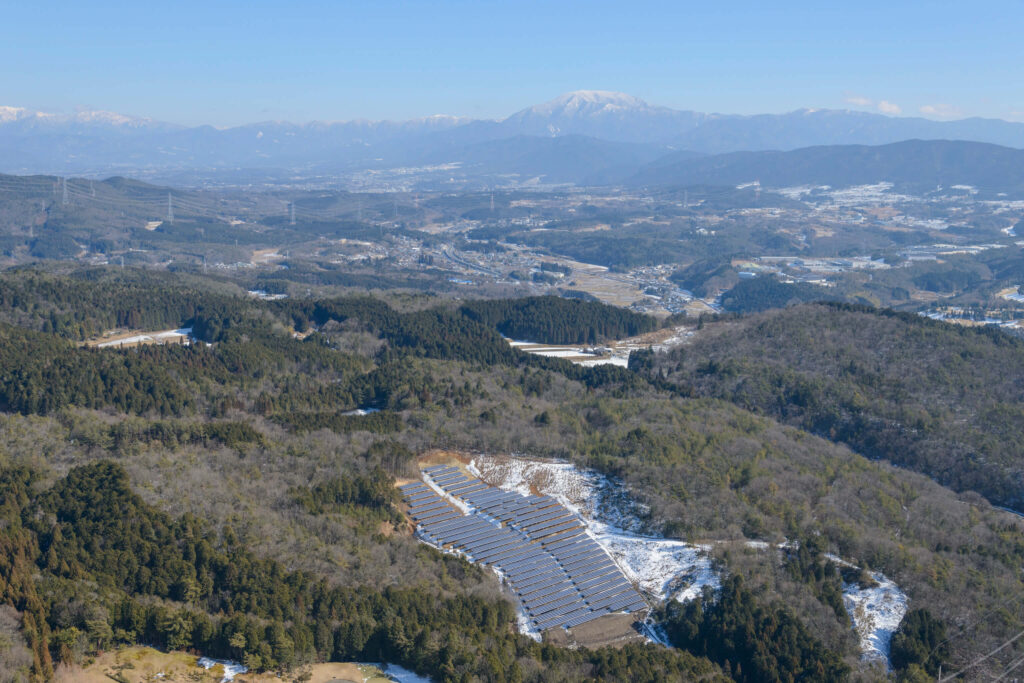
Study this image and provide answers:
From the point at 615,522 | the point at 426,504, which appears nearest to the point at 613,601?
the point at 615,522

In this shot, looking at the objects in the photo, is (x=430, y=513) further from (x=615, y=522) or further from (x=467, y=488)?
(x=615, y=522)

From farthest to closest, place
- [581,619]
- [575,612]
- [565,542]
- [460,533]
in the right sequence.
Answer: [565,542] → [460,533] → [575,612] → [581,619]

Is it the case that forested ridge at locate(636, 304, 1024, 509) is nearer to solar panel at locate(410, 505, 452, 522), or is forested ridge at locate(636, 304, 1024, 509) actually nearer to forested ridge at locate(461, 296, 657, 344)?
forested ridge at locate(461, 296, 657, 344)

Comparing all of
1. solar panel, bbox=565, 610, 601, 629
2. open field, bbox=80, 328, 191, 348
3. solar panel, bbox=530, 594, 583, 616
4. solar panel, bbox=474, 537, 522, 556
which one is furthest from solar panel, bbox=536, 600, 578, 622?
open field, bbox=80, 328, 191, 348

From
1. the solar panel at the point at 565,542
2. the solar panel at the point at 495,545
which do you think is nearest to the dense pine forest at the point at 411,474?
the solar panel at the point at 495,545

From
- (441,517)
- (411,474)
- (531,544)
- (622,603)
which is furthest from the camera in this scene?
(411,474)

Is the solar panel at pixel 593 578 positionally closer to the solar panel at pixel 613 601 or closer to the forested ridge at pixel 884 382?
the solar panel at pixel 613 601

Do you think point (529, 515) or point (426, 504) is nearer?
point (529, 515)
